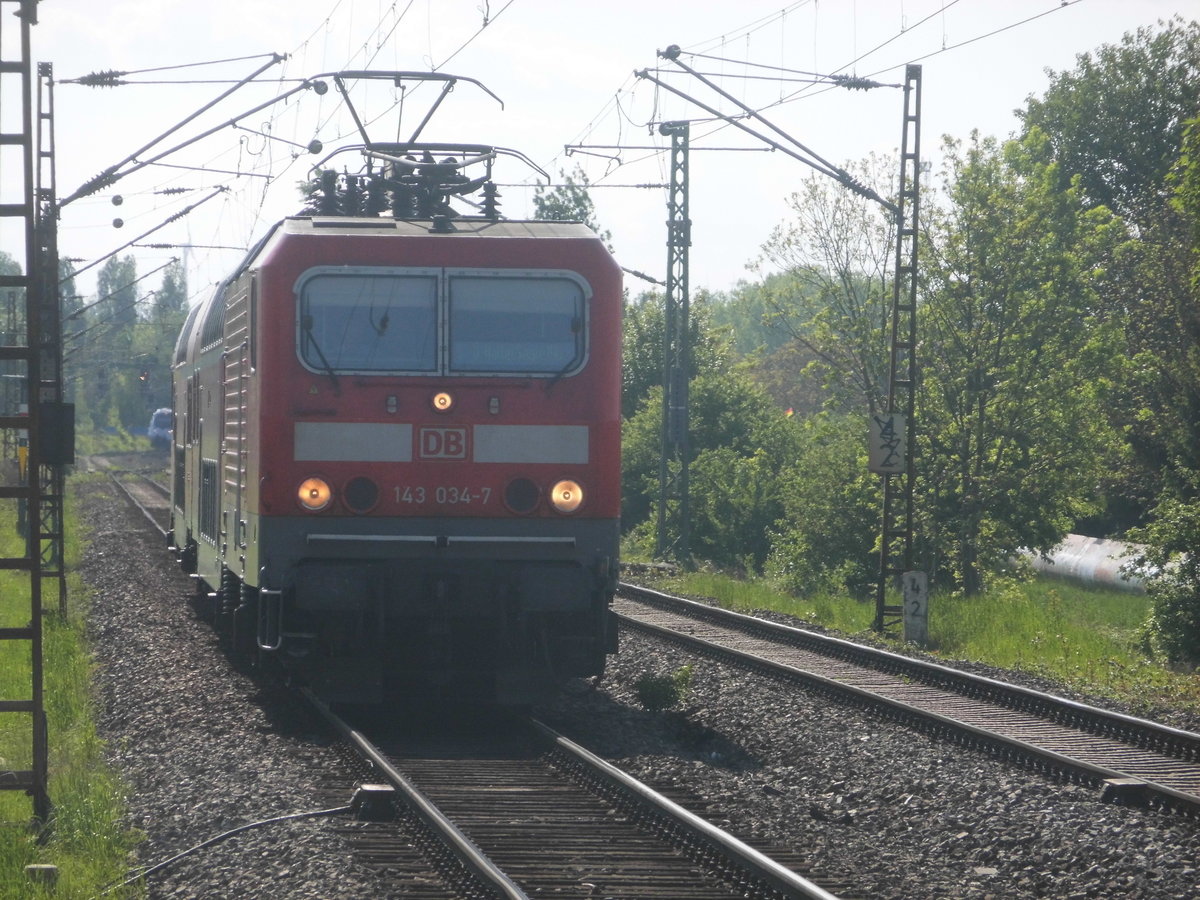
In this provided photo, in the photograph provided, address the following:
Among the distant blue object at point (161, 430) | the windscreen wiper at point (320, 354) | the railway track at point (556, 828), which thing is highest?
the windscreen wiper at point (320, 354)

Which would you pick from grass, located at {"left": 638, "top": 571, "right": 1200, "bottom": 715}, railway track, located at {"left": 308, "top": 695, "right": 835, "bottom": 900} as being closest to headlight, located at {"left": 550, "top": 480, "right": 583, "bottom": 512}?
railway track, located at {"left": 308, "top": 695, "right": 835, "bottom": 900}

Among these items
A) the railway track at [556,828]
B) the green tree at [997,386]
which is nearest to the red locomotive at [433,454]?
the railway track at [556,828]

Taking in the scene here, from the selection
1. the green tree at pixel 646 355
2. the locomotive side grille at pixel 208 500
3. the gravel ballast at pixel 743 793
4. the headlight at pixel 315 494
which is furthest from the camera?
the green tree at pixel 646 355

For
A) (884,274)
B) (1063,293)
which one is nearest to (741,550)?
(884,274)

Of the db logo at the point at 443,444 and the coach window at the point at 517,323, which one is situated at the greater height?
the coach window at the point at 517,323

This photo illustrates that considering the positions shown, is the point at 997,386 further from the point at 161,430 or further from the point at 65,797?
the point at 161,430

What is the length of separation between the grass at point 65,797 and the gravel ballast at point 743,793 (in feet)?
0.51

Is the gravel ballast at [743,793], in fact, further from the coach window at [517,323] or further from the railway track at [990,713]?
the coach window at [517,323]

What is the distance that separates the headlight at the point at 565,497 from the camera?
967cm

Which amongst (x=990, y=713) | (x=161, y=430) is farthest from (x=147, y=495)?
(x=990, y=713)

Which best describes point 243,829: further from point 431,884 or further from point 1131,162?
point 1131,162

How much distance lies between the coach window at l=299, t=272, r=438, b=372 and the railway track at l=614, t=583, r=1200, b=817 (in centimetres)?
418

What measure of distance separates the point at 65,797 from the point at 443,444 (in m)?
3.13

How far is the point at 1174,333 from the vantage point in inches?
1391
